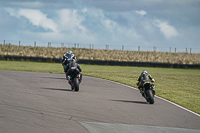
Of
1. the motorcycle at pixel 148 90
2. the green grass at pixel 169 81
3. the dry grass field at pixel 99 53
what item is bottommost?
the green grass at pixel 169 81

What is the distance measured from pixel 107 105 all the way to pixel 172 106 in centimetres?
235

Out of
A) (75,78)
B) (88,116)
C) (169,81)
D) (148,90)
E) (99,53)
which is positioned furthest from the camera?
(99,53)

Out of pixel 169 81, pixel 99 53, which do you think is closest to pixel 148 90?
pixel 169 81

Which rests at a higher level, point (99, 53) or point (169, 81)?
point (99, 53)

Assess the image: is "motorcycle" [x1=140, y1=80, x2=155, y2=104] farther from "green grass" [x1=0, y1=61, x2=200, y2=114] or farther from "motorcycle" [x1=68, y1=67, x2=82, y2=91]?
"motorcycle" [x1=68, y1=67, x2=82, y2=91]

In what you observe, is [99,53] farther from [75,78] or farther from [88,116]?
[88,116]

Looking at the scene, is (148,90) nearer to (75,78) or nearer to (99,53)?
(75,78)

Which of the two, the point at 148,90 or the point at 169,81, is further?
the point at 169,81

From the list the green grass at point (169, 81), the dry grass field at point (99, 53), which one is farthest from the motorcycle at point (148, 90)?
the dry grass field at point (99, 53)

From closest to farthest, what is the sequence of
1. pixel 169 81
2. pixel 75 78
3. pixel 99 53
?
pixel 75 78
pixel 169 81
pixel 99 53

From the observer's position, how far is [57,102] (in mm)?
10320

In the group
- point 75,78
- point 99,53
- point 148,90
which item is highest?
point 99,53

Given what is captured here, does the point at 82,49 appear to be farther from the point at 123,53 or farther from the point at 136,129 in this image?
the point at 136,129

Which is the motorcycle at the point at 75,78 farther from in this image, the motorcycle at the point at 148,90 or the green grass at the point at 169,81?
the green grass at the point at 169,81
